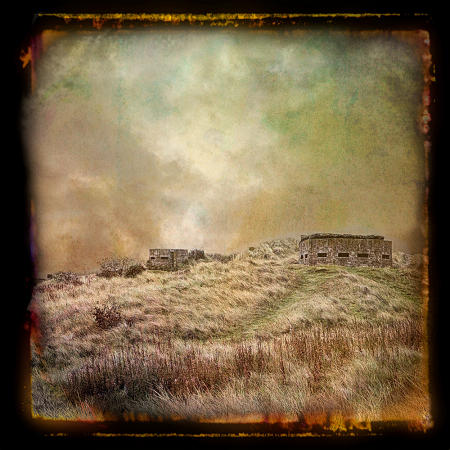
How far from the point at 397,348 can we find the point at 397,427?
799 mm

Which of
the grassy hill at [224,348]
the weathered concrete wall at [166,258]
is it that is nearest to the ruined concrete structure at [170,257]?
the weathered concrete wall at [166,258]

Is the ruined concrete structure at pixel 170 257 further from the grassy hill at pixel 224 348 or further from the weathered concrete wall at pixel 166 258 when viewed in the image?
the grassy hill at pixel 224 348

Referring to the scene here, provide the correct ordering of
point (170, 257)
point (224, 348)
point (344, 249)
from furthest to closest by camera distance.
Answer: point (344, 249)
point (170, 257)
point (224, 348)

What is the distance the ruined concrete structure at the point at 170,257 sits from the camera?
14.6 ft

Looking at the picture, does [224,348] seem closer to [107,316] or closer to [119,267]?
[107,316]

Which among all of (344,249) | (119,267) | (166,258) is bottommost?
(119,267)

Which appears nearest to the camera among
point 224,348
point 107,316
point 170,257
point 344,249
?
point 224,348

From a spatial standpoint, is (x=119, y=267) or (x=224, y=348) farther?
(x=119, y=267)

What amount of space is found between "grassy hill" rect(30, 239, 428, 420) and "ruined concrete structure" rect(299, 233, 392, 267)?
0.21 meters

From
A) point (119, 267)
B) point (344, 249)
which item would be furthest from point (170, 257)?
point (344, 249)

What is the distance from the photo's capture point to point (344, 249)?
4.99 m

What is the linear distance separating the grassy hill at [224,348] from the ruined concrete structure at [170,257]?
0.17 m

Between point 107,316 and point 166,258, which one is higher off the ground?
point 166,258

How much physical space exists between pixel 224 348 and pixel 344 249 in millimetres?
2139
